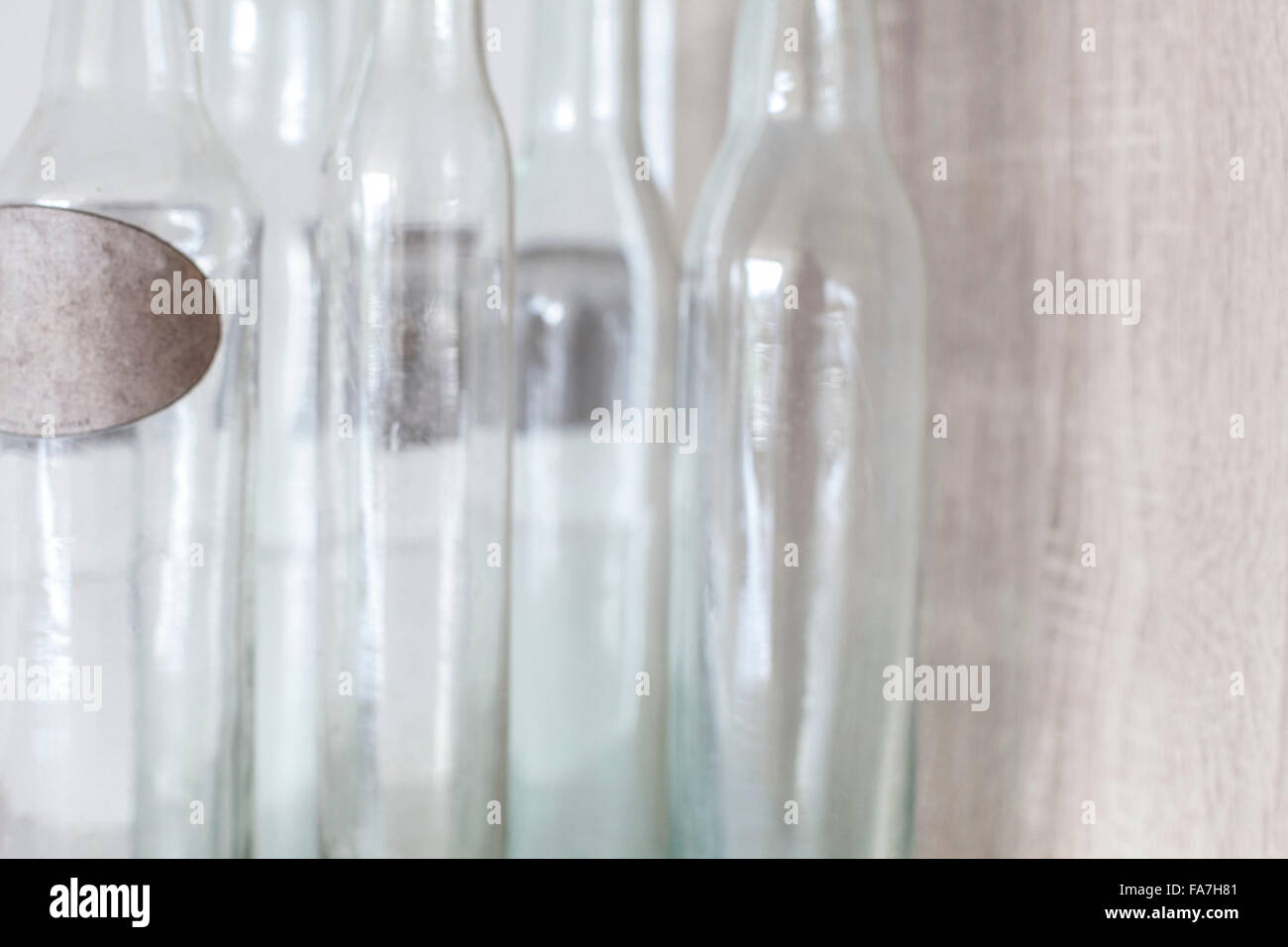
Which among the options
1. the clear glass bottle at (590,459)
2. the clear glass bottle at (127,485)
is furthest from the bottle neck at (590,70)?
the clear glass bottle at (127,485)

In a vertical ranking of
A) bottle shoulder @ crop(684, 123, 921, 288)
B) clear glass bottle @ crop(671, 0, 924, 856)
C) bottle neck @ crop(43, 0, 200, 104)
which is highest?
bottle neck @ crop(43, 0, 200, 104)

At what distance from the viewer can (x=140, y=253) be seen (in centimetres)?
35

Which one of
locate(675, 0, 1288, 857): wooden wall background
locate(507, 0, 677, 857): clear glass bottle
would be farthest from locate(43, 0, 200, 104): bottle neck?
locate(675, 0, 1288, 857): wooden wall background

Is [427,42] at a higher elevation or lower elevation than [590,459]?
higher

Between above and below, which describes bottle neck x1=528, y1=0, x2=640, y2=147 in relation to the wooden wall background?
above

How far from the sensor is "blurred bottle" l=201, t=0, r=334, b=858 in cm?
43

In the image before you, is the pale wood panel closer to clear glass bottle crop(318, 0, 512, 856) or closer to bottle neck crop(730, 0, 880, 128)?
bottle neck crop(730, 0, 880, 128)

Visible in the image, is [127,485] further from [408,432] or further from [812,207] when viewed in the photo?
[812,207]

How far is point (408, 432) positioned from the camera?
1.23 ft

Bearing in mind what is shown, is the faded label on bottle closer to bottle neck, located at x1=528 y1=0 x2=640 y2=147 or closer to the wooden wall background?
bottle neck, located at x1=528 y1=0 x2=640 y2=147

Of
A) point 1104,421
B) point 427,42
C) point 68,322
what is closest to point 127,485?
point 68,322

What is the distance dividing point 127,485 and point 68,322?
5cm

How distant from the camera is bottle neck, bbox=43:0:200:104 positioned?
37 cm
